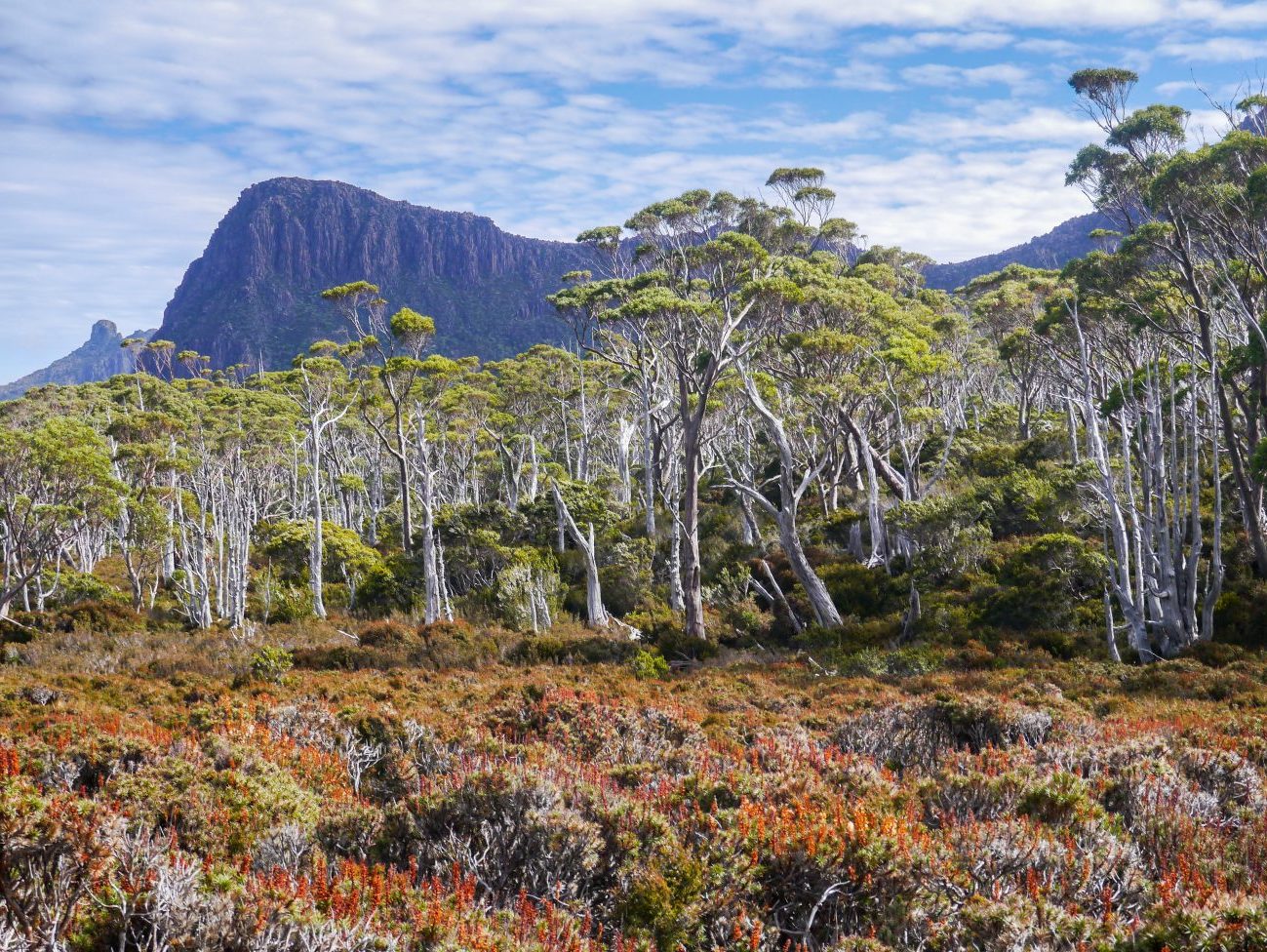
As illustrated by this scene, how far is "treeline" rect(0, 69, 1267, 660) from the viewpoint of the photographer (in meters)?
15.2

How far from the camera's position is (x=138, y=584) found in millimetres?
25984

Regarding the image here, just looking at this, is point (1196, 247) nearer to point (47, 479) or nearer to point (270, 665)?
point (270, 665)

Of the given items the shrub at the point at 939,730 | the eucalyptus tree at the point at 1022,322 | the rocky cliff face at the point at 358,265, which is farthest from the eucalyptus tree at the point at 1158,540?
the rocky cliff face at the point at 358,265

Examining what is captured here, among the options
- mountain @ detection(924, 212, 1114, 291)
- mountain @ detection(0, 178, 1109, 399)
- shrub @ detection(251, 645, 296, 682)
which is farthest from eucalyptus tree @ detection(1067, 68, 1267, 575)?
mountain @ detection(0, 178, 1109, 399)

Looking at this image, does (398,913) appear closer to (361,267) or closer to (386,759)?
(386,759)

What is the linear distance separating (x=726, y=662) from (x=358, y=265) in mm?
190701

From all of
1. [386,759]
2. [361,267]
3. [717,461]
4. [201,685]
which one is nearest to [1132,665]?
[386,759]

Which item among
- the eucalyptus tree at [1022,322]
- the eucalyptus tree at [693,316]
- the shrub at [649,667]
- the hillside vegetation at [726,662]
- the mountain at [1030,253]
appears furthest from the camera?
the mountain at [1030,253]

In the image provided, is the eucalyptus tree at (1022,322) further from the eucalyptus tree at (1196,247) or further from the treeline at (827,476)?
the eucalyptus tree at (1196,247)

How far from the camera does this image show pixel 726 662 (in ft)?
52.8

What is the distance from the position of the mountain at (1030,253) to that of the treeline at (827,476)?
119786 millimetres

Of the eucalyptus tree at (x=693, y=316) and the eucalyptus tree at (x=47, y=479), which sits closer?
the eucalyptus tree at (x=693, y=316)

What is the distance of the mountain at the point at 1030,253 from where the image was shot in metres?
138

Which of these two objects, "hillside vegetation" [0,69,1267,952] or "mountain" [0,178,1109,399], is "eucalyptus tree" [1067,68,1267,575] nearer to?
"hillside vegetation" [0,69,1267,952]
